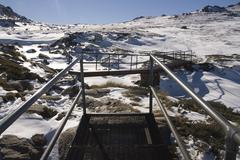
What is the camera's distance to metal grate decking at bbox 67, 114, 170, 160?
403 centimetres

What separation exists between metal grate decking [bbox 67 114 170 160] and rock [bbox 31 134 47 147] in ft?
2.64

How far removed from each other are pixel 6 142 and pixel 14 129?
0.79 m

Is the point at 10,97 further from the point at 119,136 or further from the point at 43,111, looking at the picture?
the point at 119,136

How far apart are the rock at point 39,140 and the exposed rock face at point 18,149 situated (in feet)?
0.22

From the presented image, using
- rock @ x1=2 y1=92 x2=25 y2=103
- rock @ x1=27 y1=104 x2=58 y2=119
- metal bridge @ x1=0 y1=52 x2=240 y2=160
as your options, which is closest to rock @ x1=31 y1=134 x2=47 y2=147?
metal bridge @ x1=0 y1=52 x2=240 y2=160

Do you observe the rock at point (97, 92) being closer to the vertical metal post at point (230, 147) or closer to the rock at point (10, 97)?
the rock at point (10, 97)

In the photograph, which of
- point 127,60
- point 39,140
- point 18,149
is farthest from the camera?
point 127,60

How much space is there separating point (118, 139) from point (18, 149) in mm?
1575

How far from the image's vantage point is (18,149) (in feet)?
16.5

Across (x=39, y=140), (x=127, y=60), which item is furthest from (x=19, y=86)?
(x=127, y=60)

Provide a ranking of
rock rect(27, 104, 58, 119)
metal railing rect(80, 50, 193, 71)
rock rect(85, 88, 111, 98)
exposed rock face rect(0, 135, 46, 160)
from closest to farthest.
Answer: exposed rock face rect(0, 135, 46, 160)
rock rect(27, 104, 58, 119)
rock rect(85, 88, 111, 98)
metal railing rect(80, 50, 193, 71)

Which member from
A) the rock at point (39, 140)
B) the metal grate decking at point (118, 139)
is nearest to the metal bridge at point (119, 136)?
the metal grate decking at point (118, 139)

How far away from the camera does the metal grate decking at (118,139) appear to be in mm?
4031

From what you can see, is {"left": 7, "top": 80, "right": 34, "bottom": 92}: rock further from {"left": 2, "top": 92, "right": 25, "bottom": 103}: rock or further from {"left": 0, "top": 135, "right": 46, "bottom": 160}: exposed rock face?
{"left": 0, "top": 135, "right": 46, "bottom": 160}: exposed rock face
